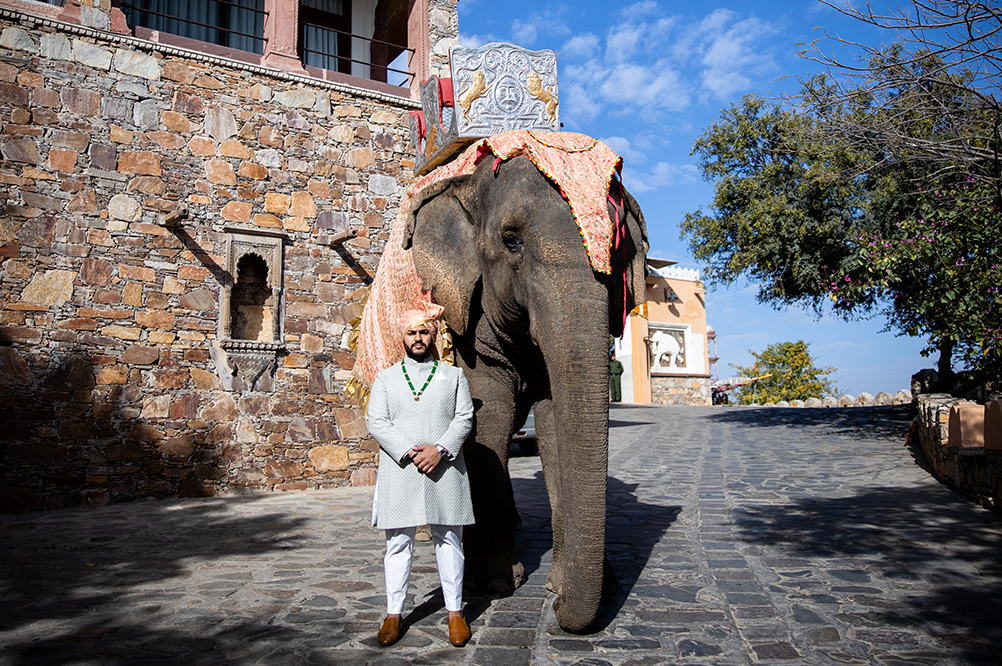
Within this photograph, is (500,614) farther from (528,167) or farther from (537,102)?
(537,102)

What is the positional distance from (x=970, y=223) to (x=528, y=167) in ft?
25.2

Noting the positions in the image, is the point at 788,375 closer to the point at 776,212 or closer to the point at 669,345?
the point at 669,345

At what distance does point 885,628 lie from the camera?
324 cm

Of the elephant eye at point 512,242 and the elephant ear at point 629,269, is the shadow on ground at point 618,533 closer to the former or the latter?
the elephant ear at point 629,269

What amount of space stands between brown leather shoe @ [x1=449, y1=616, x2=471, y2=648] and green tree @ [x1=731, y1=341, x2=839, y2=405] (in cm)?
2723

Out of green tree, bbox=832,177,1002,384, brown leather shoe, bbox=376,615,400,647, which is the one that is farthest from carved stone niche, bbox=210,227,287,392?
green tree, bbox=832,177,1002,384

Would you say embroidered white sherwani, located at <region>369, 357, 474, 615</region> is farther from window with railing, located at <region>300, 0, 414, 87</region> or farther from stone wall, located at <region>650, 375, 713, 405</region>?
stone wall, located at <region>650, 375, 713, 405</region>

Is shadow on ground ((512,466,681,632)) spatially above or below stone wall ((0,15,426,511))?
below

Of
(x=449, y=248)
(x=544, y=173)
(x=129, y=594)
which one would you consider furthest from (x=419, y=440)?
(x=129, y=594)

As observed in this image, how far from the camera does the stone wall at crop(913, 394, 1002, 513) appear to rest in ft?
19.0

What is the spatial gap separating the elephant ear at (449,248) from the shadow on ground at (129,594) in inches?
75.9

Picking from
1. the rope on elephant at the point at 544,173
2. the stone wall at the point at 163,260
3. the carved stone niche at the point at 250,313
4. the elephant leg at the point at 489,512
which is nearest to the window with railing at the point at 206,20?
the stone wall at the point at 163,260

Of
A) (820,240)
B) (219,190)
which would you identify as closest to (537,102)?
(219,190)

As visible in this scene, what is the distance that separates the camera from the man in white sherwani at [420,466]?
3.19 m
